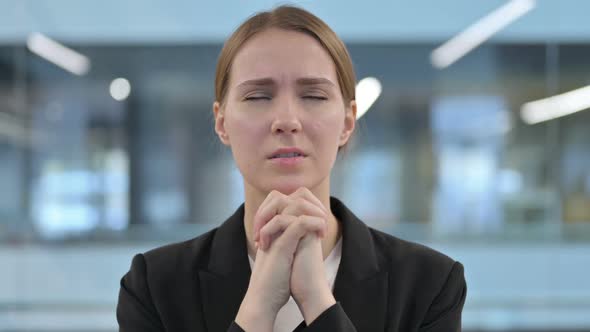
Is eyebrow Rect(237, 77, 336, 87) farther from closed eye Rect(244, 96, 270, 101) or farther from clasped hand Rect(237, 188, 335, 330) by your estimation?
clasped hand Rect(237, 188, 335, 330)

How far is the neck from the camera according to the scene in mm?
1155

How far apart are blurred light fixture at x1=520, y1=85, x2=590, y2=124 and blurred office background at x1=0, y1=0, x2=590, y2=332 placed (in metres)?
0.01

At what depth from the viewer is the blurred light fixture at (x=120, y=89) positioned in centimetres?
405

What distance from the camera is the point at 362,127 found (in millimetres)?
3980

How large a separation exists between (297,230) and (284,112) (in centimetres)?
20

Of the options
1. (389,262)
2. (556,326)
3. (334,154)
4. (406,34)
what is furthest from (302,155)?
(556,326)

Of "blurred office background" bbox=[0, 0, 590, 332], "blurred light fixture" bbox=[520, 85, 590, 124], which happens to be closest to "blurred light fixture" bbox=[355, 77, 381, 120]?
"blurred office background" bbox=[0, 0, 590, 332]

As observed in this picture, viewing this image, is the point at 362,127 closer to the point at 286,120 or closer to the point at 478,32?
the point at 478,32

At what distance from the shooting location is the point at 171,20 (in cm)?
406

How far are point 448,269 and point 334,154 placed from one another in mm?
294

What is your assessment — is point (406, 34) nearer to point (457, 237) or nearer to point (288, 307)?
point (457, 237)

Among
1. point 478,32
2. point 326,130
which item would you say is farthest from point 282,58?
point 478,32

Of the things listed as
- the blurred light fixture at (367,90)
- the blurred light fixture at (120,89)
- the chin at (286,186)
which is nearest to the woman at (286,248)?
the chin at (286,186)

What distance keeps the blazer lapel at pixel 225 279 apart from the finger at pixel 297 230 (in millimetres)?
142
